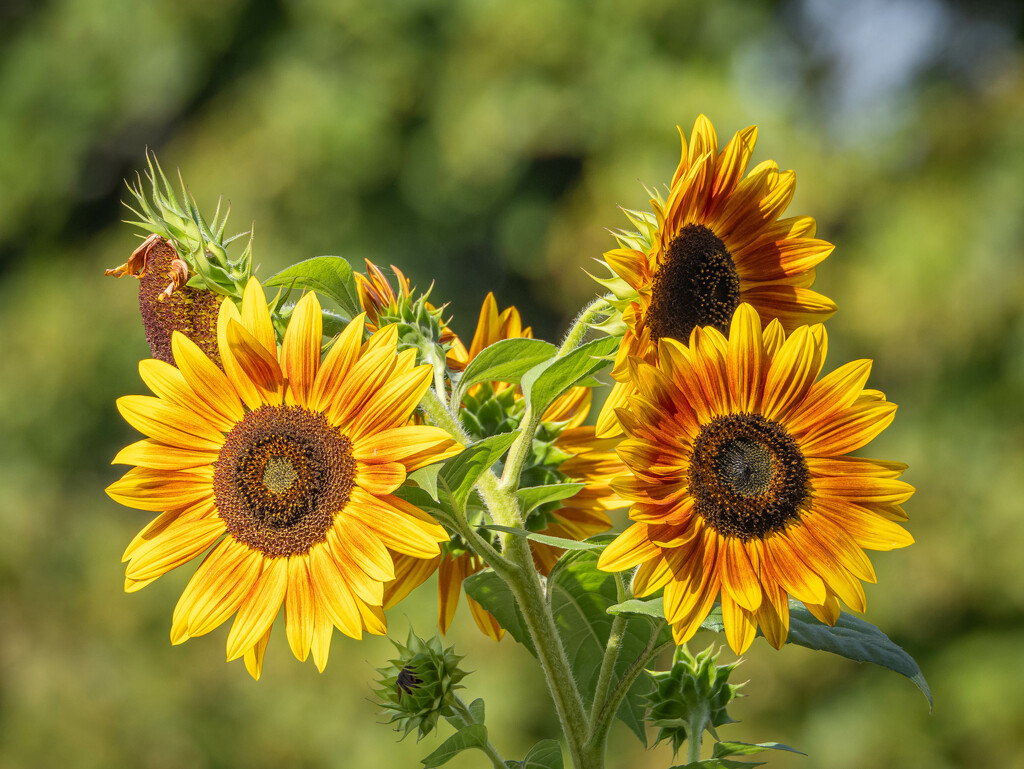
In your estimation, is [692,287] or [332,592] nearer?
[332,592]

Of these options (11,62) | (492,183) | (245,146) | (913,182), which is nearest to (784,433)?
(913,182)

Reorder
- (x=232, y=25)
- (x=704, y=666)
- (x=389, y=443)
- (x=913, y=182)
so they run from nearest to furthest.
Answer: (x=389, y=443)
(x=704, y=666)
(x=913, y=182)
(x=232, y=25)

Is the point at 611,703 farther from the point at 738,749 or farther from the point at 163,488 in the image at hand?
the point at 163,488

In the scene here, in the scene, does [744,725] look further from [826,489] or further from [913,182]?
[826,489]

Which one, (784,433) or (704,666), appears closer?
(784,433)

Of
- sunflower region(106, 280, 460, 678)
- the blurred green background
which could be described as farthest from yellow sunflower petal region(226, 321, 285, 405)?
the blurred green background

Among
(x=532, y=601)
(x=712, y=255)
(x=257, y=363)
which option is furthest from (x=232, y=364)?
(x=712, y=255)

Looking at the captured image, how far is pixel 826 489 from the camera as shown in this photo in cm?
63

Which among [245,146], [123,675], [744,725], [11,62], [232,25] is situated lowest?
[123,675]

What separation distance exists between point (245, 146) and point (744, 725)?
3.87m

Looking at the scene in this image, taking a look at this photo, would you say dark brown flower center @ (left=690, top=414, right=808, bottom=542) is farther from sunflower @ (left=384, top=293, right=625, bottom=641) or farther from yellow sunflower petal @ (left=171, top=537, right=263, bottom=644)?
yellow sunflower petal @ (left=171, top=537, right=263, bottom=644)

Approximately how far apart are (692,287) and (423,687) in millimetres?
354

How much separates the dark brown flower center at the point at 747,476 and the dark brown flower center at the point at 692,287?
3.1 inches

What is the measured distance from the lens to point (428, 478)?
1.86ft
